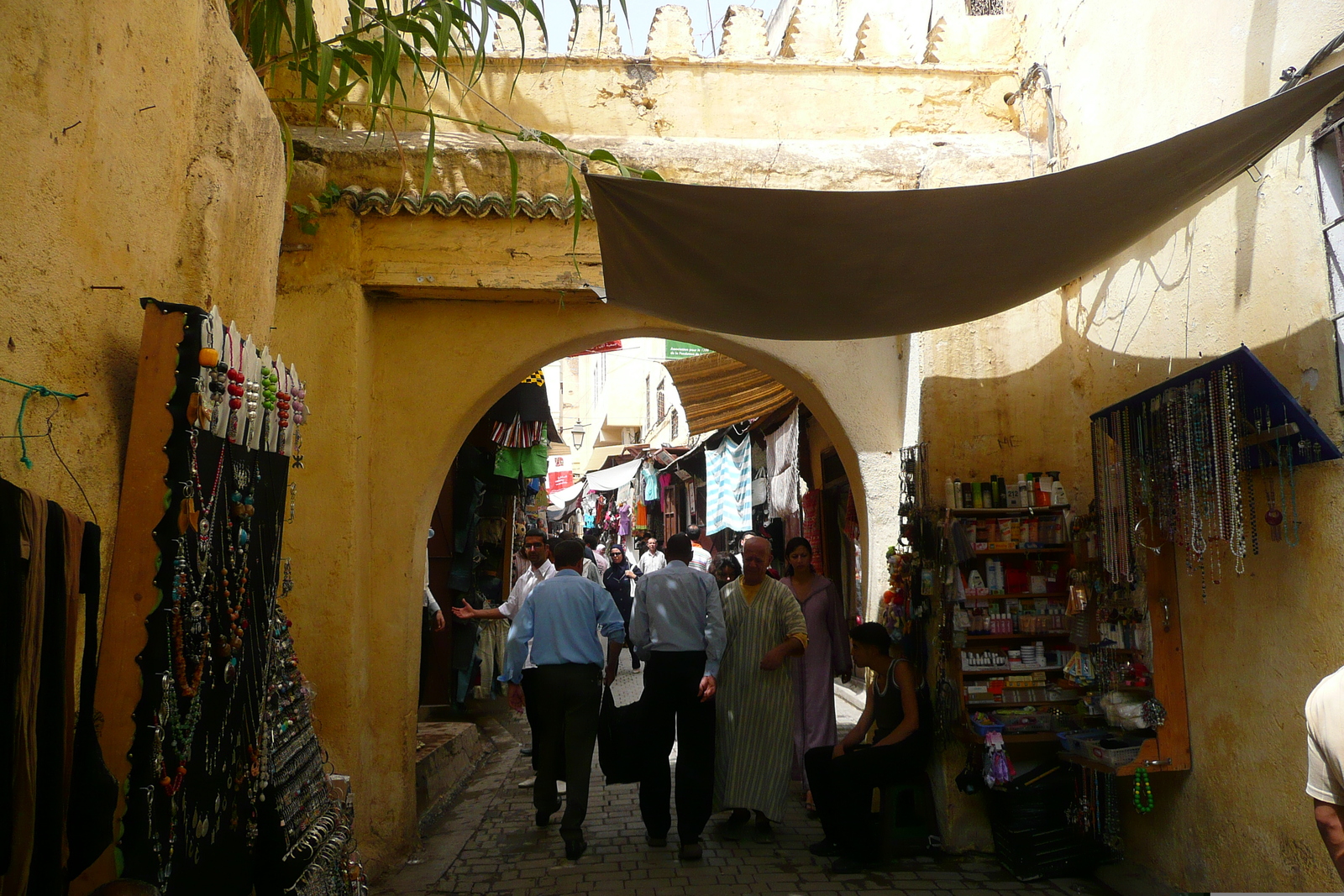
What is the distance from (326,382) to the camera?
4398mm

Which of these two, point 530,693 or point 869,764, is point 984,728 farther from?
point 530,693

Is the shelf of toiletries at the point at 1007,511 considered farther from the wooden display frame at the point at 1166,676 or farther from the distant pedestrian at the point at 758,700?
the distant pedestrian at the point at 758,700

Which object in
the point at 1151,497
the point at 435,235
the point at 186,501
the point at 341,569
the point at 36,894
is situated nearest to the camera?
the point at 36,894

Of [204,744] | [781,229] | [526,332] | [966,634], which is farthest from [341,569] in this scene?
[966,634]

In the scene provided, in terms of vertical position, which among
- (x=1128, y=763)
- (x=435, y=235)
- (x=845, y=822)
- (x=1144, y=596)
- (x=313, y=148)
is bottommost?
(x=845, y=822)

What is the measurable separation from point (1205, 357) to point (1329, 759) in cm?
182

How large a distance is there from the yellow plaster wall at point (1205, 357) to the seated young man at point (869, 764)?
1.03ft

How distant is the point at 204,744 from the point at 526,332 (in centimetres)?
294

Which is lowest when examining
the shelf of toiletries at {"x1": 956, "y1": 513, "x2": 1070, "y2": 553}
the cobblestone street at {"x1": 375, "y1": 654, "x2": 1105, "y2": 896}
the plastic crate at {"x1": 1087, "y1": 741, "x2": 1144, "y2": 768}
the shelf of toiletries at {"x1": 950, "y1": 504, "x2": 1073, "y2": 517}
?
the cobblestone street at {"x1": 375, "y1": 654, "x2": 1105, "y2": 896}

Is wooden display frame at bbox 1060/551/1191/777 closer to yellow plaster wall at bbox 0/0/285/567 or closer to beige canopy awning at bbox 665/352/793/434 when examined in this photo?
yellow plaster wall at bbox 0/0/285/567

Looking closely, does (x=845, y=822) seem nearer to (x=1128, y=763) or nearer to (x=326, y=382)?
(x=1128, y=763)

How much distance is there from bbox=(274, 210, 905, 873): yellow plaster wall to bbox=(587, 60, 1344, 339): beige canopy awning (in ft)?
4.13

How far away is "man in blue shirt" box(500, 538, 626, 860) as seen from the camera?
4719mm

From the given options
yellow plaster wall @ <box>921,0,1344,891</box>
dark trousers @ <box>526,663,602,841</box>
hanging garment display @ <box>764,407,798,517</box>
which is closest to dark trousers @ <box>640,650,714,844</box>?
dark trousers @ <box>526,663,602,841</box>
